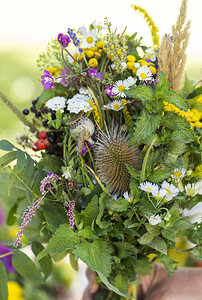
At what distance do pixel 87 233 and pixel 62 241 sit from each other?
4 cm

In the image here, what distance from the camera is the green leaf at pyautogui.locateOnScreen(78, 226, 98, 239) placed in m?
0.51

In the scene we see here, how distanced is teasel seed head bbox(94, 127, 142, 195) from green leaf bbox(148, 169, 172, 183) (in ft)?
0.11

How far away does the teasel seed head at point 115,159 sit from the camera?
0.54 m

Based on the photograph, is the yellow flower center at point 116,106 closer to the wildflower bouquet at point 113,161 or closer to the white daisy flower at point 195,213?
the wildflower bouquet at point 113,161

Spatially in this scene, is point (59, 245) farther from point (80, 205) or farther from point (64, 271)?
point (64, 271)

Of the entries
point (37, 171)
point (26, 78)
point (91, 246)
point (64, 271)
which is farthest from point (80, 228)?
point (26, 78)

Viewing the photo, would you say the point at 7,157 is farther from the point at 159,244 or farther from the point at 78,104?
the point at 159,244

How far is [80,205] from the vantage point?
0.57m

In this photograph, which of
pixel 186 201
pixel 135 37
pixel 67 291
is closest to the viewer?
pixel 186 201

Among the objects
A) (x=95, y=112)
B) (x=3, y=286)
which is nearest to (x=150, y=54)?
(x=95, y=112)

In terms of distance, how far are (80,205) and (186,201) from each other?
0.19 metres

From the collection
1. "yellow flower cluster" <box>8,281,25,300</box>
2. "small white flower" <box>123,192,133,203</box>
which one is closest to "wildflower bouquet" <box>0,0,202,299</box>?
"small white flower" <box>123,192,133,203</box>

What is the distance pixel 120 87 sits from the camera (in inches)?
21.6

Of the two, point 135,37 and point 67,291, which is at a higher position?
point 135,37
